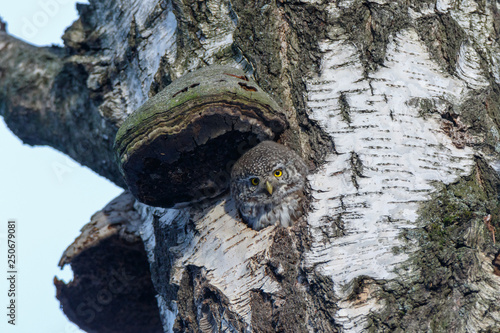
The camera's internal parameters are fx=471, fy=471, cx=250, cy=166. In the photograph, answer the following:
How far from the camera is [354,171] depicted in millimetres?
2371

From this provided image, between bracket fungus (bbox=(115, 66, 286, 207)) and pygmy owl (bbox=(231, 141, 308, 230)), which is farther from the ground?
bracket fungus (bbox=(115, 66, 286, 207))

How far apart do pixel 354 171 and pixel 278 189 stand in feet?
2.19

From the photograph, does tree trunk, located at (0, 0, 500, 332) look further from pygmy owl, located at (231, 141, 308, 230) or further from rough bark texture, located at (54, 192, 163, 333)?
rough bark texture, located at (54, 192, 163, 333)

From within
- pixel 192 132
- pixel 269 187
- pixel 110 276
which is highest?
pixel 192 132

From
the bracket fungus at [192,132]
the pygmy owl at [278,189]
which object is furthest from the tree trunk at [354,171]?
the bracket fungus at [192,132]

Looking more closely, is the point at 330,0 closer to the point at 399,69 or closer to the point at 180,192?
the point at 399,69

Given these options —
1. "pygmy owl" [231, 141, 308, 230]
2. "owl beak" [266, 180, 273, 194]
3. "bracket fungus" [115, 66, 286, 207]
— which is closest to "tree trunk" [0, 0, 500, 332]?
"pygmy owl" [231, 141, 308, 230]

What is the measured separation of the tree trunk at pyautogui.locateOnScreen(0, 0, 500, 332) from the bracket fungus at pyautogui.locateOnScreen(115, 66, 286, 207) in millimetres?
212

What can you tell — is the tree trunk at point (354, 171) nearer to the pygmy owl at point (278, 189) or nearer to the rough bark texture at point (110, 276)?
the pygmy owl at point (278, 189)

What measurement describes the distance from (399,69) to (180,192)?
1.38m

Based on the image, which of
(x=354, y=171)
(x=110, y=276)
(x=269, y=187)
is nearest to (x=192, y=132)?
(x=354, y=171)

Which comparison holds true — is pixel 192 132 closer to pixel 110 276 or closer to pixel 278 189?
pixel 278 189

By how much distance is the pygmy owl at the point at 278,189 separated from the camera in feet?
8.32

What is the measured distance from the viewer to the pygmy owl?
2.54 meters
